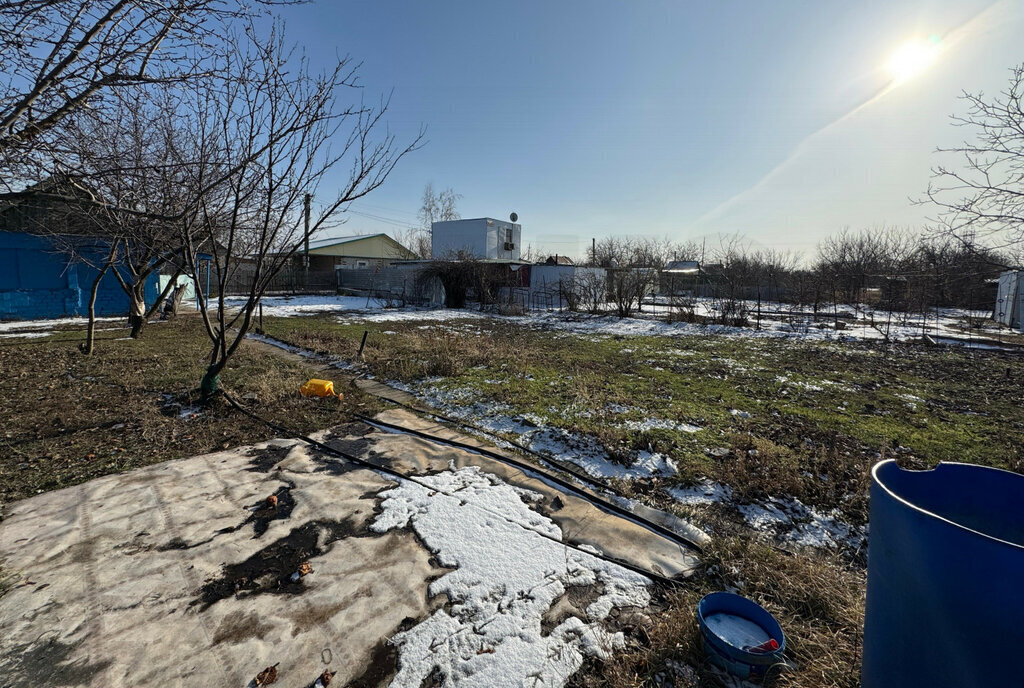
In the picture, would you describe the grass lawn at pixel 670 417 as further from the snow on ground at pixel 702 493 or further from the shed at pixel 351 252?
the shed at pixel 351 252

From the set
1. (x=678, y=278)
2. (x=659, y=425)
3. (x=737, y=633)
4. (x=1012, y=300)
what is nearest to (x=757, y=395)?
(x=659, y=425)

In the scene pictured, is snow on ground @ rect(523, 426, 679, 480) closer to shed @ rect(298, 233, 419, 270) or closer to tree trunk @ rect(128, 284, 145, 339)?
tree trunk @ rect(128, 284, 145, 339)

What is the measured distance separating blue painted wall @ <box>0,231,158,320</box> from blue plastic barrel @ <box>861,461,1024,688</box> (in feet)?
57.4

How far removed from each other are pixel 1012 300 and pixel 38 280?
33.7 metres

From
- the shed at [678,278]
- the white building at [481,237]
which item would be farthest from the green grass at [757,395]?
the white building at [481,237]

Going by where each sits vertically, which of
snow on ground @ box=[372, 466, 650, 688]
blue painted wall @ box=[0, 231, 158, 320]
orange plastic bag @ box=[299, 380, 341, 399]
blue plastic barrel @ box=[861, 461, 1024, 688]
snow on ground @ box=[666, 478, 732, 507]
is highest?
blue painted wall @ box=[0, 231, 158, 320]

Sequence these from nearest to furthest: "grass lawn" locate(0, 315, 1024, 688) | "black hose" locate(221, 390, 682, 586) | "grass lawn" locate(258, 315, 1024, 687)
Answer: "grass lawn" locate(258, 315, 1024, 687), "grass lawn" locate(0, 315, 1024, 688), "black hose" locate(221, 390, 682, 586)

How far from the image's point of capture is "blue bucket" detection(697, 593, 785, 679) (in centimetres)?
179

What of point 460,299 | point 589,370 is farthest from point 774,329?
point 460,299

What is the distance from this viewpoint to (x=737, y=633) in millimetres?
1963

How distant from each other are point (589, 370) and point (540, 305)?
13958 mm

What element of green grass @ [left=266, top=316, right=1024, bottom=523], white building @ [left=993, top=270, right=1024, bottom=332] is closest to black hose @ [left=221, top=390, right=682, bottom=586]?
green grass @ [left=266, top=316, right=1024, bottom=523]

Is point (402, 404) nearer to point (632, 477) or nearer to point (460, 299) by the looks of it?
point (632, 477)

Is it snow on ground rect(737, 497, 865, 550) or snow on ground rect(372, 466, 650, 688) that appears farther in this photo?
snow on ground rect(737, 497, 865, 550)
